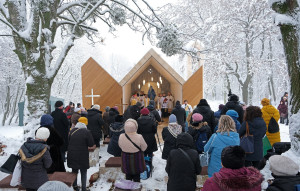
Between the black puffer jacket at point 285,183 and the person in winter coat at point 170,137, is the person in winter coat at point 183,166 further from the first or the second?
the person in winter coat at point 170,137

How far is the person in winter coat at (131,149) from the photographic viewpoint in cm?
470

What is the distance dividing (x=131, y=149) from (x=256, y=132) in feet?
9.27

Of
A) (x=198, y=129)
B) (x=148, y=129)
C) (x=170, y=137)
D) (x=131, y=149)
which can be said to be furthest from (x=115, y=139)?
(x=198, y=129)

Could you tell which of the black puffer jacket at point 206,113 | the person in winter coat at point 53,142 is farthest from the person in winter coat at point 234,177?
the black puffer jacket at point 206,113

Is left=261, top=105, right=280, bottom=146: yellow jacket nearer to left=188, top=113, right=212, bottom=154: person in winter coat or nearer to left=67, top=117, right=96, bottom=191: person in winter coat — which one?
left=188, top=113, right=212, bottom=154: person in winter coat

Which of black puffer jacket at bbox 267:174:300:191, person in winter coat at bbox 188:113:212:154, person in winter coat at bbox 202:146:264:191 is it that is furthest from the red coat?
person in winter coat at bbox 188:113:212:154

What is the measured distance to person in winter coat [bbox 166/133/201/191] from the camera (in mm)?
3602

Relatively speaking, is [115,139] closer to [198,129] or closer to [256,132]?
[198,129]

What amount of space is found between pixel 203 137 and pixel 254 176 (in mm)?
3276

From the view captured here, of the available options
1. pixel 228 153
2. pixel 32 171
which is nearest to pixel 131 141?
pixel 32 171

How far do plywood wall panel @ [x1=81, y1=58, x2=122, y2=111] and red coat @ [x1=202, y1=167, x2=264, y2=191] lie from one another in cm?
1129

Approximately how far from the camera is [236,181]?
94.7 inches

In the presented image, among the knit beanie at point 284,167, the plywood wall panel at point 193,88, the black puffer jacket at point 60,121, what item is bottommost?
the knit beanie at point 284,167

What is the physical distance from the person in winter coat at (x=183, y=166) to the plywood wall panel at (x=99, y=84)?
10040 millimetres
